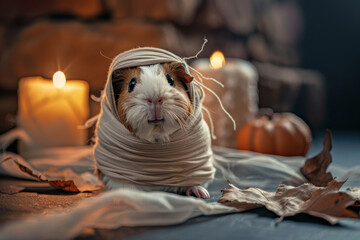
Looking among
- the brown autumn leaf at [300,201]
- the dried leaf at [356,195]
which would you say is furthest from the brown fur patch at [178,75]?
the dried leaf at [356,195]

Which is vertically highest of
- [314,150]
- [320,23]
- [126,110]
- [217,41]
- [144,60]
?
[320,23]

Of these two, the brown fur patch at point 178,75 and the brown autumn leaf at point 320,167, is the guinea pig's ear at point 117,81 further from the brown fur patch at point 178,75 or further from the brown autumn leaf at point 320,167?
the brown autumn leaf at point 320,167

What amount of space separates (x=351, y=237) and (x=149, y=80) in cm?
50

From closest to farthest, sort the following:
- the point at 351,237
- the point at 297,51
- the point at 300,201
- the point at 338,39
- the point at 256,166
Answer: the point at 351,237
the point at 300,201
the point at 256,166
the point at 338,39
the point at 297,51

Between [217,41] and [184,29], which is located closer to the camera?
[184,29]

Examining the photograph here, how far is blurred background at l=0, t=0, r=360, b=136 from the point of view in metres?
2.02

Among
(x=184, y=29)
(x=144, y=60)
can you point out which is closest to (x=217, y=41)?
(x=184, y=29)

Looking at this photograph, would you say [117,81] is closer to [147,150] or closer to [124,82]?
[124,82]

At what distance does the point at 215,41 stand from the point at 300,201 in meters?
1.71

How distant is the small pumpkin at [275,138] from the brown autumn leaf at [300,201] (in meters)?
0.90

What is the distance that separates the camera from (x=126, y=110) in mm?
854

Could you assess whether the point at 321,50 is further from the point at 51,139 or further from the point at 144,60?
the point at 144,60

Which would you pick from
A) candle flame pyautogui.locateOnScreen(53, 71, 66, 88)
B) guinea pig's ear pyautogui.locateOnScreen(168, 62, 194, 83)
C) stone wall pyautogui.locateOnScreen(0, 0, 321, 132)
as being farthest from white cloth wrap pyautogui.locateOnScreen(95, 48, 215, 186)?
stone wall pyautogui.locateOnScreen(0, 0, 321, 132)

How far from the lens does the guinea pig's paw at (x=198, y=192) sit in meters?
0.90
